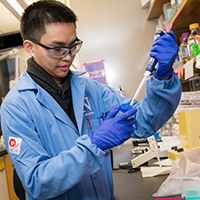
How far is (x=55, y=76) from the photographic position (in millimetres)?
1248

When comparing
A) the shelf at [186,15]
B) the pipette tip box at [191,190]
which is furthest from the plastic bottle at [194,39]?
the pipette tip box at [191,190]

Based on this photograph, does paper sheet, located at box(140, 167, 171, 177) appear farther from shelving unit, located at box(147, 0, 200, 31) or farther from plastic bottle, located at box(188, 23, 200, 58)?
shelving unit, located at box(147, 0, 200, 31)

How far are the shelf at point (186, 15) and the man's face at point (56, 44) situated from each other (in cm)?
93

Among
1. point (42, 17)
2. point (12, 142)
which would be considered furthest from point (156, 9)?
point (12, 142)

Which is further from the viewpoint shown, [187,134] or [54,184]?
[187,134]

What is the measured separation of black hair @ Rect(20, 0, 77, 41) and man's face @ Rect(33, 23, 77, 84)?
0.03m

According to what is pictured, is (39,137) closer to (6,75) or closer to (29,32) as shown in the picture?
(29,32)

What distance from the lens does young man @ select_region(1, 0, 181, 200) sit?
0.86 metres

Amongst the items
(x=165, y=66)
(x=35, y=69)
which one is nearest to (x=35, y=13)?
(x=35, y=69)

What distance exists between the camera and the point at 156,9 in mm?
2854

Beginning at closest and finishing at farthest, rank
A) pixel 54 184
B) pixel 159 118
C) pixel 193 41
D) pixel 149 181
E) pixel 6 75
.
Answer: pixel 54 184
pixel 159 118
pixel 149 181
pixel 193 41
pixel 6 75

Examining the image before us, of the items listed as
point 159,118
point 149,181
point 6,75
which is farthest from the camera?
point 6,75

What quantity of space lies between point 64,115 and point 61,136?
0.10 meters

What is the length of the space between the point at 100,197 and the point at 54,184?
1.08 feet
